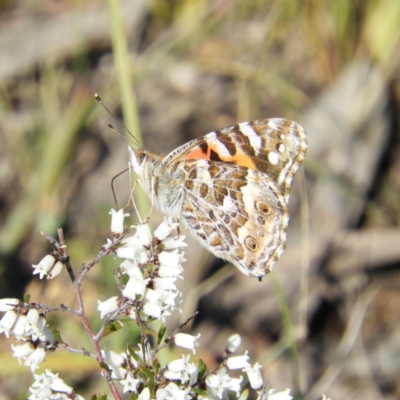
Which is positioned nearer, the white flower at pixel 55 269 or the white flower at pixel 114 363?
the white flower at pixel 55 269

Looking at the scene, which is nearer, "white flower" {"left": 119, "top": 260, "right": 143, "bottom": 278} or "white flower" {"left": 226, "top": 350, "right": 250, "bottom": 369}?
"white flower" {"left": 119, "top": 260, "right": 143, "bottom": 278}

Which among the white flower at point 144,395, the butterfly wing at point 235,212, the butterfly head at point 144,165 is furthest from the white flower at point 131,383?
the butterfly head at point 144,165

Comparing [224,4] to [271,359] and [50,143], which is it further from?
[271,359]

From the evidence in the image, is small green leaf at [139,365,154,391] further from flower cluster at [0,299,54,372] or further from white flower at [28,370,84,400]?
flower cluster at [0,299,54,372]

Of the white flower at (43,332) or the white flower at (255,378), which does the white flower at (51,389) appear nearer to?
the white flower at (43,332)

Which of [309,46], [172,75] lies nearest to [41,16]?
[172,75]

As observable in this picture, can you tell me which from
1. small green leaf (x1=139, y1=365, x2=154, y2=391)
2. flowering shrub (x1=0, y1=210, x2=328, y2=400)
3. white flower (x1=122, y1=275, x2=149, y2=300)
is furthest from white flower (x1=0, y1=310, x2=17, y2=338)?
small green leaf (x1=139, y1=365, x2=154, y2=391)
